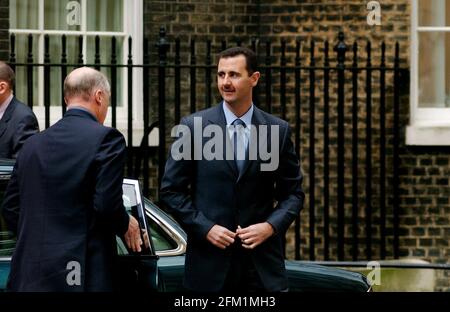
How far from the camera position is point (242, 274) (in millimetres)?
6531

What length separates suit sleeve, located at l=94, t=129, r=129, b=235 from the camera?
5930 mm

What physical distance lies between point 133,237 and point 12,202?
1.92 feet

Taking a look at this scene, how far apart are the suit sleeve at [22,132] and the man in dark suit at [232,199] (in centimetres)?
216

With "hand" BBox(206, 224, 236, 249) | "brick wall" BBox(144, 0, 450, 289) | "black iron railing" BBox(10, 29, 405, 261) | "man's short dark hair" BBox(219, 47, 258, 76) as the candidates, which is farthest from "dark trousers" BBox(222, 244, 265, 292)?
"brick wall" BBox(144, 0, 450, 289)

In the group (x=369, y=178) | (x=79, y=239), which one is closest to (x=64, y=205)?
(x=79, y=239)

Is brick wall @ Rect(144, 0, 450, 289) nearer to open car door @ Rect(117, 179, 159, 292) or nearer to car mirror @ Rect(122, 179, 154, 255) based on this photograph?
car mirror @ Rect(122, 179, 154, 255)

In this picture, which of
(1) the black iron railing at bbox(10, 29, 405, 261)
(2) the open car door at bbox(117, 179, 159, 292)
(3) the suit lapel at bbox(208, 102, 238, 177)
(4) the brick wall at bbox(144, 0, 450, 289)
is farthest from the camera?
(4) the brick wall at bbox(144, 0, 450, 289)

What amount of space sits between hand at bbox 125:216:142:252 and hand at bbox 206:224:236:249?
1.24ft

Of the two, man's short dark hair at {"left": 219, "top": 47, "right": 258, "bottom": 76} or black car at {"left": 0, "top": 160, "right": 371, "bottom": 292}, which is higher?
man's short dark hair at {"left": 219, "top": 47, "right": 258, "bottom": 76}

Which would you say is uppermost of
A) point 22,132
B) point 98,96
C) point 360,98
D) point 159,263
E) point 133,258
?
point 98,96

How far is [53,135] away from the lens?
6.16 m

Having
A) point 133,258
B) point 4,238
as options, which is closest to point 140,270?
point 133,258

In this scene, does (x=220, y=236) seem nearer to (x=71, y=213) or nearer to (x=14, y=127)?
(x=71, y=213)

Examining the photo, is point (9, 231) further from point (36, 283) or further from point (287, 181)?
point (287, 181)
